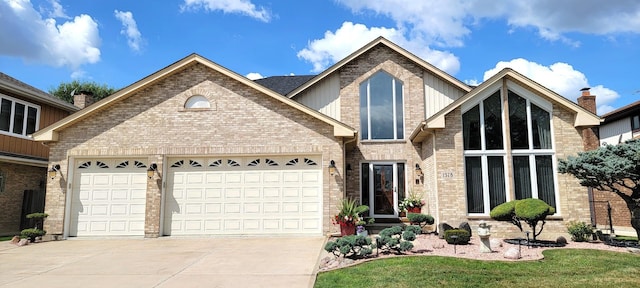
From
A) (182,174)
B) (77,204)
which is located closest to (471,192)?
(182,174)

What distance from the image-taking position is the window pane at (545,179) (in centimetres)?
1152

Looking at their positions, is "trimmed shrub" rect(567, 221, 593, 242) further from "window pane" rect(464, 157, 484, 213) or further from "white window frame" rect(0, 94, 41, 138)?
"white window frame" rect(0, 94, 41, 138)

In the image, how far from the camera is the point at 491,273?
6934mm

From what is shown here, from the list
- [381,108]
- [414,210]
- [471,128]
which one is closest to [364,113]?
[381,108]

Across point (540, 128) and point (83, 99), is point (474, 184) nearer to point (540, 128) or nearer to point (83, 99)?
point (540, 128)

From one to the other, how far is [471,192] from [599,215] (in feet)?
30.5

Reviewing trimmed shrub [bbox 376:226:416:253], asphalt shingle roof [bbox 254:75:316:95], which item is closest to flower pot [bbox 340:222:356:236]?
trimmed shrub [bbox 376:226:416:253]

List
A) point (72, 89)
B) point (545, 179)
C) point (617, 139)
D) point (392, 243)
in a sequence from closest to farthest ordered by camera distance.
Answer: point (392, 243)
point (545, 179)
point (617, 139)
point (72, 89)

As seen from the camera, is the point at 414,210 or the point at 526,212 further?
the point at 414,210

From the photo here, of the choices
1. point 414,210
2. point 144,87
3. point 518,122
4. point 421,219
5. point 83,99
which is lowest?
point 421,219

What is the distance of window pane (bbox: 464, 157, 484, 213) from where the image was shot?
11656 mm

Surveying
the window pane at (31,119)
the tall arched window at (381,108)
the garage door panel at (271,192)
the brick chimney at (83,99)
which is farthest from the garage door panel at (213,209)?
the brick chimney at (83,99)

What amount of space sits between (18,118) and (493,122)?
17.9 metres

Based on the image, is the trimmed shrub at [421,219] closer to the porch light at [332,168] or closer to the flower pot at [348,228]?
the flower pot at [348,228]
